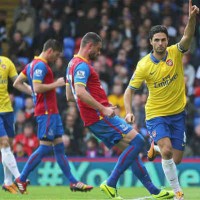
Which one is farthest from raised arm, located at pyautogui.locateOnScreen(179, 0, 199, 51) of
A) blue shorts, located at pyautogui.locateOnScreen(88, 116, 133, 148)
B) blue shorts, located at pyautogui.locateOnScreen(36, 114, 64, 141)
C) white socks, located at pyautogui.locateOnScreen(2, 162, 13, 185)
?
white socks, located at pyautogui.locateOnScreen(2, 162, 13, 185)

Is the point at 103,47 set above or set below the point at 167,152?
above

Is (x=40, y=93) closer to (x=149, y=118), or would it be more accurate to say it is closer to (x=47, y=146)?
(x=47, y=146)

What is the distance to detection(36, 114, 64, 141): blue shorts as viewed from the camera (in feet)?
44.9

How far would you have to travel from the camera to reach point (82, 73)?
456 inches

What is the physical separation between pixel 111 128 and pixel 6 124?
A: 3.04 metres

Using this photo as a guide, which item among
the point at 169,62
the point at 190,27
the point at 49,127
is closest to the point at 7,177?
the point at 49,127

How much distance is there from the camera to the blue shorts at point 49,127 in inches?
539

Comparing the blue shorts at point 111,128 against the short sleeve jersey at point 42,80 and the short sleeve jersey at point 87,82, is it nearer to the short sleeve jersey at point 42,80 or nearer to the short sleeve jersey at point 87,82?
the short sleeve jersey at point 87,82

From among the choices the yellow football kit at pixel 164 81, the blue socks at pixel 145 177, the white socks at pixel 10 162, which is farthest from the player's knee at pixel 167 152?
the white socks at pixel 10 162

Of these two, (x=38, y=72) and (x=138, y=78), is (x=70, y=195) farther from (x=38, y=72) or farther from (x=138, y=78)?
(x=138, y=78)

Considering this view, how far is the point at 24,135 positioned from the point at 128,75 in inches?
122

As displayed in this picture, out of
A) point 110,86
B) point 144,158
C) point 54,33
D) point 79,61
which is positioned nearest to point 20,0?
point 54,33

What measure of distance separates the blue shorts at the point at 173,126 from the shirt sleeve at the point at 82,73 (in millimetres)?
1055

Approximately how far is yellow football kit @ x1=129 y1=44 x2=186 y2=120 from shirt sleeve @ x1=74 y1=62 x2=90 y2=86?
2.08 ft
